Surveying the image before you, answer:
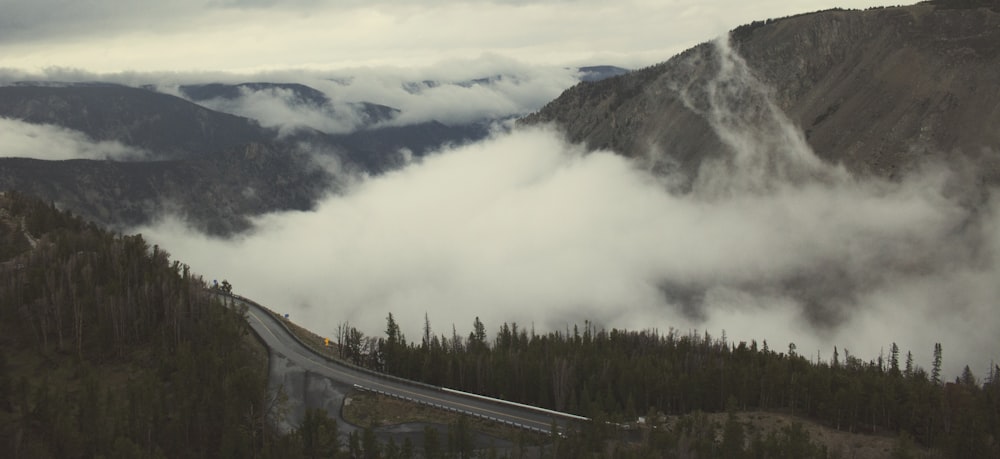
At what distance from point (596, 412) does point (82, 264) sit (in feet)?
335

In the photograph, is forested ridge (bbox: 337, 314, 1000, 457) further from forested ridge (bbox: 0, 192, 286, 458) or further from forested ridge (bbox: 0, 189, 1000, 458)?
forested ridge (bbox: 0, 192, 286, 458)

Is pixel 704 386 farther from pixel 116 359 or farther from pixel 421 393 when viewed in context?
pixel 116 359

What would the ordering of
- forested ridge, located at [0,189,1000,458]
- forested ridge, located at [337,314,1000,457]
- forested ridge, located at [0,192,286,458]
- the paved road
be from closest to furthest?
forested ridge, located at [0,192,286,458] → forested ridge, located at [0,189,1000,458] → forested ridge, located at [337,314,1000,457] → the paved road

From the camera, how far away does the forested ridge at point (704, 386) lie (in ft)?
365

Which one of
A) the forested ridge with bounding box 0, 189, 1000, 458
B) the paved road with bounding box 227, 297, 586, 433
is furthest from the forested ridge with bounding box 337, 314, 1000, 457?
the paved road with bounding box 227, 297, 586, 433

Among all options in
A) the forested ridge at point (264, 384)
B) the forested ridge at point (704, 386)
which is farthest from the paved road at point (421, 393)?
the forested ridge at point (704, 386)

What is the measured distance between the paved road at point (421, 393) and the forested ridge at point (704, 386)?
689cm

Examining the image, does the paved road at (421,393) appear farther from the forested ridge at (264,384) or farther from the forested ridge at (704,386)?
the forested ridge at (704,386)

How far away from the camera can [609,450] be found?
331ft

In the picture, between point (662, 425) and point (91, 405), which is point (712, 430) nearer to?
point (662, 425)

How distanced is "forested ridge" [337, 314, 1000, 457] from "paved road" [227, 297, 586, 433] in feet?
22.6

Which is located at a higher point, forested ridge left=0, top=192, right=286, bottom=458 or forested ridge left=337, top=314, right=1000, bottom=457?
forested ridge left=0, top=192, right=286, bottom=458

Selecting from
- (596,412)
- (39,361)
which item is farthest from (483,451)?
(39,361)

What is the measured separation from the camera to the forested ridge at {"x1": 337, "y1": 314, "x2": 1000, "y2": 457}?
11112 cm
